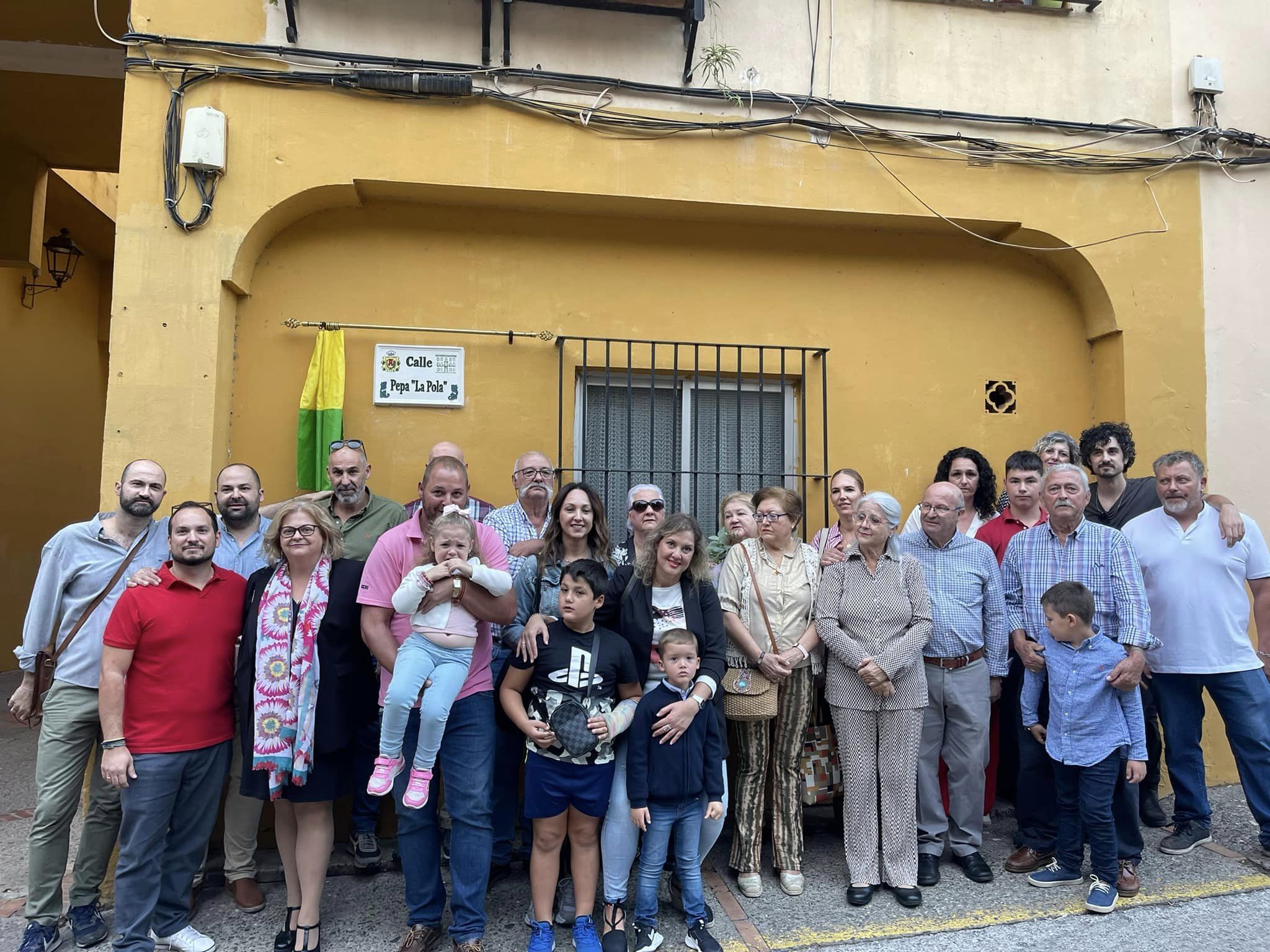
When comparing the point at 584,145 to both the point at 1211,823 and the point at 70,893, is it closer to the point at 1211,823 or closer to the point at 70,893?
the point at 70,893

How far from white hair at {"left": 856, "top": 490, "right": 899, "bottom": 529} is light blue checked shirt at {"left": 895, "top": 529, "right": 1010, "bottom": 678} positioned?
8.4 inches

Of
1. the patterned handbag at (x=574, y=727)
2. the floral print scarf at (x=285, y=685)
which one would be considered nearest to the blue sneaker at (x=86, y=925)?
the floral print scarf at (x=285, y=685)

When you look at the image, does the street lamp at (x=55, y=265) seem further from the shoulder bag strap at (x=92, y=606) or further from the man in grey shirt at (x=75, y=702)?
the shoulder bag strap at (x=92, y=606)

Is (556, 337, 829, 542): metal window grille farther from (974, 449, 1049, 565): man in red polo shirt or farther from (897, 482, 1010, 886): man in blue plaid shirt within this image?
(897, 482, 1010, 886): man in blue plaid shirt

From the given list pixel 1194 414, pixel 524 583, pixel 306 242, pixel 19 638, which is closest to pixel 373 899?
pixel 524 583

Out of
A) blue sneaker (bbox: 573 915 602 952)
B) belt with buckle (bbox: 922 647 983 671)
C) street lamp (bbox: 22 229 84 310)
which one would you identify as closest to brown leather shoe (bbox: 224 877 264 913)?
blue sneaker (bbox: 573 915 602 952)

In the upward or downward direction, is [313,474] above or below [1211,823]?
above

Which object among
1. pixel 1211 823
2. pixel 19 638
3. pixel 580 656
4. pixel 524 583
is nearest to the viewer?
pixel 580 656

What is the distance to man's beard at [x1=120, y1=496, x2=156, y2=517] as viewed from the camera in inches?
146

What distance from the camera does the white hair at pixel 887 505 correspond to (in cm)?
400

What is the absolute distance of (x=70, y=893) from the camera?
3.58 meters

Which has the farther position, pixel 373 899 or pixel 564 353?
pixel 564 353

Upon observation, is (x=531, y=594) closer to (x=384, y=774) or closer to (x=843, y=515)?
(x=384, y=774)

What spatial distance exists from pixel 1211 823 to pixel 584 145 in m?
5.08
